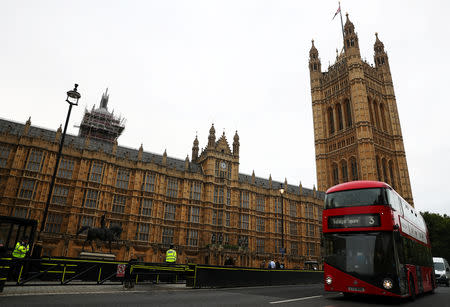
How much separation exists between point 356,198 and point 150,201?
2980cm

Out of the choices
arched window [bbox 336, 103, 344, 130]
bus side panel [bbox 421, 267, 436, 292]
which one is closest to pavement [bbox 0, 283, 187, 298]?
bus side panel [bbox 421, 267, 436, 292]

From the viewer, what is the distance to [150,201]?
122 feet

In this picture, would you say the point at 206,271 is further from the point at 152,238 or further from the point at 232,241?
the point at 232,241

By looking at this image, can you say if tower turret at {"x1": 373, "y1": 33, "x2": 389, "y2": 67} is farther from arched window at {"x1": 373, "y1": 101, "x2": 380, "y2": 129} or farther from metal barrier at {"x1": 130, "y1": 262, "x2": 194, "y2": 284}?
metal barrier at {"x1": 130, "y1": 262, "x2": 194, "y2": 284}

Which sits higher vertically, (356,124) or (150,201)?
(356,124)

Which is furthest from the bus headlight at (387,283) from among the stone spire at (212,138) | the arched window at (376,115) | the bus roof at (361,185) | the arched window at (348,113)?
the arched window at (376,115)

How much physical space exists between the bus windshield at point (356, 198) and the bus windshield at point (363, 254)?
4.07ft

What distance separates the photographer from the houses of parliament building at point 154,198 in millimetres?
31000

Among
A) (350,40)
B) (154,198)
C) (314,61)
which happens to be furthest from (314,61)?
(154,198)

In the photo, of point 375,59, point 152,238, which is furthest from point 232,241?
point 375,59

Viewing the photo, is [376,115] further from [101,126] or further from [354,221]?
[354,221]

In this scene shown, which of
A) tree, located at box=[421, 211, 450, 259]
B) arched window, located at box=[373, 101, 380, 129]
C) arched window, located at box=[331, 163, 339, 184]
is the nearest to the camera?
tree, located at box=[421, 211, 450, 259]

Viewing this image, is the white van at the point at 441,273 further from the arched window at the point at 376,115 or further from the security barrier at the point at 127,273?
the arched window at the point at 376,115

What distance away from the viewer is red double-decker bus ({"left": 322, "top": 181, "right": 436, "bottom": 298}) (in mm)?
10594
